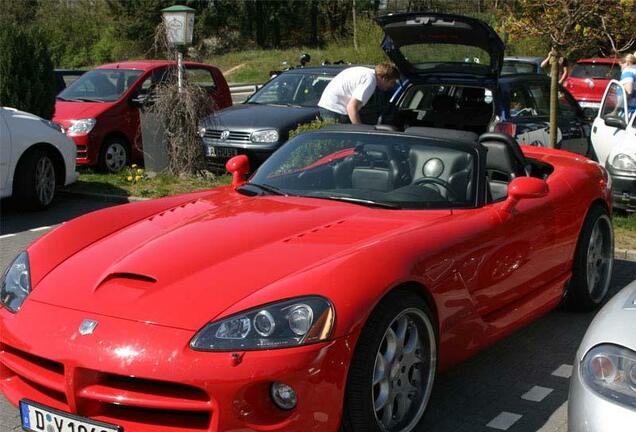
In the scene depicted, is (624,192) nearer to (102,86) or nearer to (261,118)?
(261,118)

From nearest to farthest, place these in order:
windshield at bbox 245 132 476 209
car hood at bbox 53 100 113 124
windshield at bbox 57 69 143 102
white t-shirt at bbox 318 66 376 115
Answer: windshield at bbox 245 132 476 209
white t-shirt at bbox 318 66 376 115
car hood at bbox 53 100 113 124
windshield at bbox 57 69 143 102

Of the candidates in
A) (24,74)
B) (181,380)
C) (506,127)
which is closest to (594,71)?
(506,127)

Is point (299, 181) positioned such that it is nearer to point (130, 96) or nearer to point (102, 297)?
point (102, 297)

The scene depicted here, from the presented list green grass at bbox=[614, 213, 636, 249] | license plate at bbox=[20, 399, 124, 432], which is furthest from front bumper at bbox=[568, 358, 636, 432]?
green grass at bbox=[614, 213, 636, 249]

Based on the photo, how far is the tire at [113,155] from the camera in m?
12.1

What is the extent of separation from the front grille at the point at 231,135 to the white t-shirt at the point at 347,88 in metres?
1.35

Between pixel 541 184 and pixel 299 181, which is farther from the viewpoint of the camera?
pixel 299 181

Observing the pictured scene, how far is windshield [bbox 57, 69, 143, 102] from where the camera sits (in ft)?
41.7

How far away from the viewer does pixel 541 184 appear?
4.65 meters

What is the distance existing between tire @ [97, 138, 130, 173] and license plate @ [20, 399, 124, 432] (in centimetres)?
892

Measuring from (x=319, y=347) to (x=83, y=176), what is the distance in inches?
363

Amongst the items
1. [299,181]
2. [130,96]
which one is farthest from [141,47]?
[299,181]

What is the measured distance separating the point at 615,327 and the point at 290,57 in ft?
132

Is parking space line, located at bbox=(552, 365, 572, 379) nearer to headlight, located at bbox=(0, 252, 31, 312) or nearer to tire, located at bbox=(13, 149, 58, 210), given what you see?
headlight, located at bbox=(0, 252, 31, 312)
